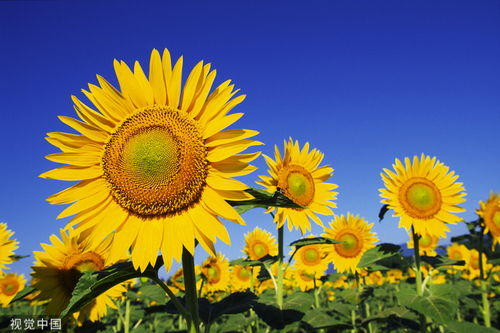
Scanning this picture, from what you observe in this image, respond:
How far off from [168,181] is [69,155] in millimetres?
678

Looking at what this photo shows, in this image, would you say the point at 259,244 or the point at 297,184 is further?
the point at 259,244

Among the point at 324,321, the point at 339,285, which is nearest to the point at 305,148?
the point at 324,321

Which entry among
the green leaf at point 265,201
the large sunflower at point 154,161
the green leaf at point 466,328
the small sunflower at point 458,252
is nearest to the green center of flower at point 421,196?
the green leaf at point 466,328

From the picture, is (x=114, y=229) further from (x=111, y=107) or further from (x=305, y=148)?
(x=305, y=148)

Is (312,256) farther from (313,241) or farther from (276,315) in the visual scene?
(276,315)

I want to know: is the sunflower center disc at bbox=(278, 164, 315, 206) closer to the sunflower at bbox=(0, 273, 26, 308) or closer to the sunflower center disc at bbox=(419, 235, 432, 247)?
the sunflower center disc at bbox=(419, 235, 432, 247)

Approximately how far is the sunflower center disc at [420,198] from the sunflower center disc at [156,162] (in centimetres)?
444

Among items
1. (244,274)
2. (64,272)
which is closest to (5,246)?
(64,272)

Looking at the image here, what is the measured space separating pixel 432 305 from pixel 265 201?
3.72 metres

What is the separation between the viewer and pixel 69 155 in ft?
7.72

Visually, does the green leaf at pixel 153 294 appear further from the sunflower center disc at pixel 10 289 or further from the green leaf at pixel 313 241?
the sunflower center disc at pixel 10 289

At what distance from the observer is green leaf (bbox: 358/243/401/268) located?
496 cm

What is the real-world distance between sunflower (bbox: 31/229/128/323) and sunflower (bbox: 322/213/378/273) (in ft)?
14.4

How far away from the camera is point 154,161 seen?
7.73 ft
